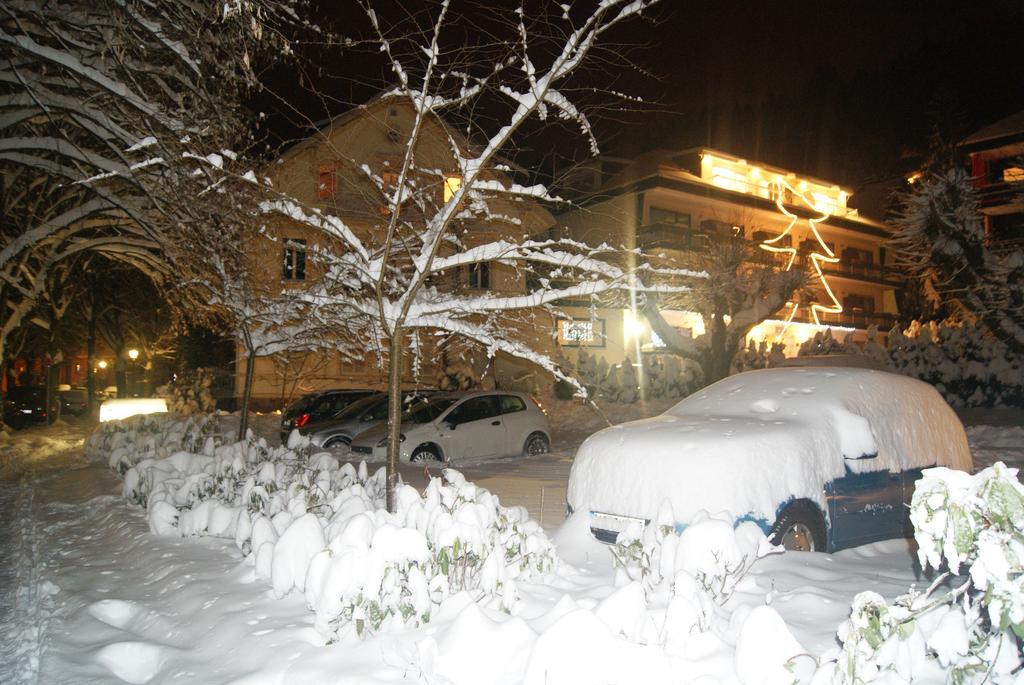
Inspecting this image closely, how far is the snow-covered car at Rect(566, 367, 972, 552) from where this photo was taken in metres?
5.85

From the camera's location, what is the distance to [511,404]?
15.9 meters

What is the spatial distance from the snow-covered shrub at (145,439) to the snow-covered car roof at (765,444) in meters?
6.34

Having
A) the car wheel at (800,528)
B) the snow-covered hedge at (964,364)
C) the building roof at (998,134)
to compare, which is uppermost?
the building roof at (998,134)

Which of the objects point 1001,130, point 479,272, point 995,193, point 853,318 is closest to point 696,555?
point 479,272

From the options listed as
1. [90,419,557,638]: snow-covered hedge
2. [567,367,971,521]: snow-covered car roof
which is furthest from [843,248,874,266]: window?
[90,419,557,638]: snow-covered hedge

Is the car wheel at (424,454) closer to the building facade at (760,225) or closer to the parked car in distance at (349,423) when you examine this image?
the parked car in distance at (349,423)

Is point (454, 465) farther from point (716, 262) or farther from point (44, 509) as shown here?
point (716, 262)

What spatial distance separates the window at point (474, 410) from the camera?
1495 cm

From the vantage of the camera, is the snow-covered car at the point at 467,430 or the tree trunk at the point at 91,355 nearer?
the snow-covered car at the point at 467,430

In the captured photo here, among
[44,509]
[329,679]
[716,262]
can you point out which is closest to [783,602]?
[329,679]

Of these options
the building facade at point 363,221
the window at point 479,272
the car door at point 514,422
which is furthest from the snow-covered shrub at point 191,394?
the car door at point 514,422

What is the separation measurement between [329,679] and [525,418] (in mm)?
11908

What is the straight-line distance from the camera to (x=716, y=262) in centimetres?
1991

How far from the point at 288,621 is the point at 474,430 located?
1004cm
